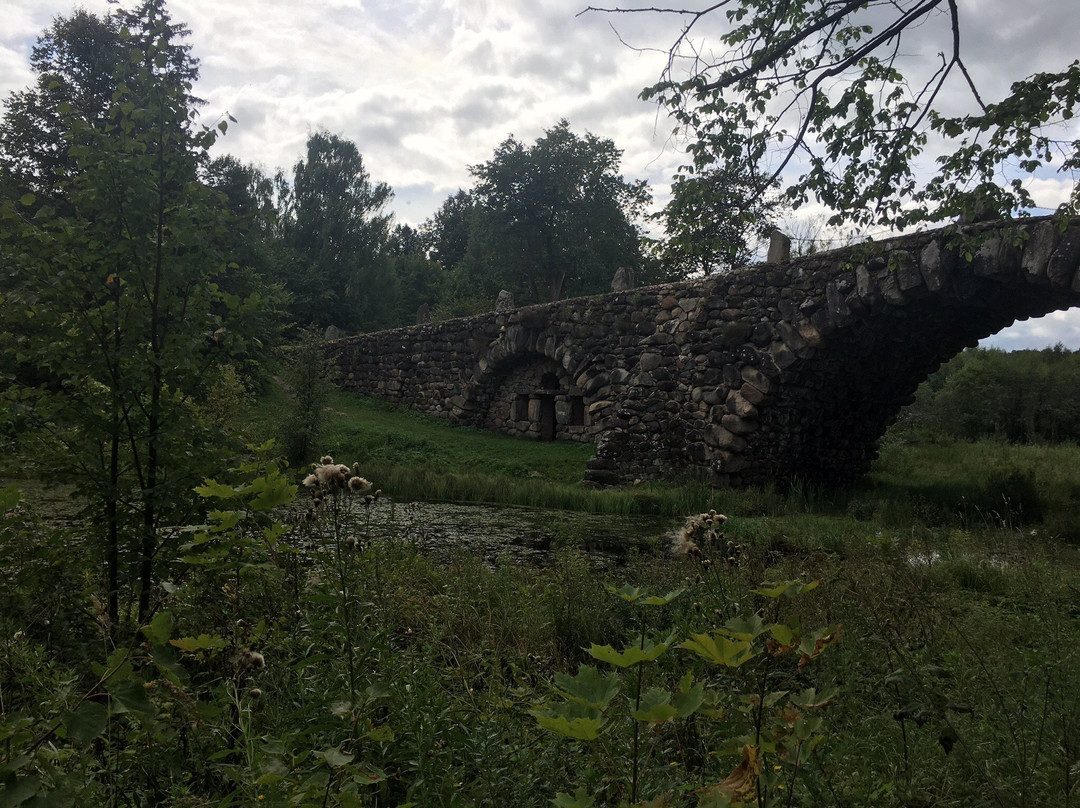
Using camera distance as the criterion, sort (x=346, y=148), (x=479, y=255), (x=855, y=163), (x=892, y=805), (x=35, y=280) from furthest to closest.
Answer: (x=479, y=255), (x=346, y=148), (x=855, y=163), (x=35, y=280), (x=892, y=805)

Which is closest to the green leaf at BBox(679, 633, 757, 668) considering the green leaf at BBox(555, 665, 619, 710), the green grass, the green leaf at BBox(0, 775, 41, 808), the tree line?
the green leaf at BBox(555, 665, 619, 710)

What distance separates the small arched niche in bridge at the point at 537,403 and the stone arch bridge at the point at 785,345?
17cm

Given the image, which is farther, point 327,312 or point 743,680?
point 327,312

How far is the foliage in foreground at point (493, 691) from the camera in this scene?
1.23 metres

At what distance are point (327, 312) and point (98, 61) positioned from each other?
13.2 meters

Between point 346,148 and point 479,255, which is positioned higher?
point 346,148

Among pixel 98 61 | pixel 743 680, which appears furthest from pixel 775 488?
pixel 98 61

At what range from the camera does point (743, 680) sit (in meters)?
2.21

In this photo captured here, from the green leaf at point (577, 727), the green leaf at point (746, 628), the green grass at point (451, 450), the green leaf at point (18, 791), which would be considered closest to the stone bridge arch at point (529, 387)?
the green grass at point (451, 450)

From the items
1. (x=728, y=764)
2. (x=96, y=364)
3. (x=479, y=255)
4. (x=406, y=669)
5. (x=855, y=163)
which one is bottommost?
(x=728, y=764)

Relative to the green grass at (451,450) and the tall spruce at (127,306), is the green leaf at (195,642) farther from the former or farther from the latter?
the green grass at (451,450)

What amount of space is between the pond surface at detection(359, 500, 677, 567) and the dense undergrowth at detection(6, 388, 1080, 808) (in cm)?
52

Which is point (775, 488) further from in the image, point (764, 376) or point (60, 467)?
point (60, 467)

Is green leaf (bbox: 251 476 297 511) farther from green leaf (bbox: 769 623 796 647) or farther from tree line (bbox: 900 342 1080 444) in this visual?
tree line (bbox: 900 342 1080 444)
